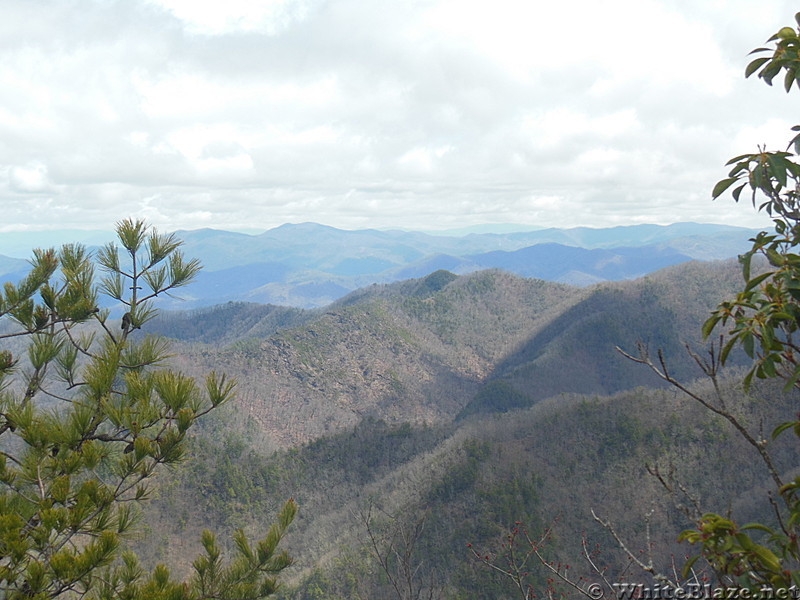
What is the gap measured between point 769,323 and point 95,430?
5440mm

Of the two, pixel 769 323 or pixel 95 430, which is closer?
pixel 769 323

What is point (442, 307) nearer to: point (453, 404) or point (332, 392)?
point (453, 404)

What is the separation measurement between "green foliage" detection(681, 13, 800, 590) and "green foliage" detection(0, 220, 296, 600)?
4.26 metres

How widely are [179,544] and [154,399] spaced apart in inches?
2019

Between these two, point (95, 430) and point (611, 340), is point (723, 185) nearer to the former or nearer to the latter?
point (95, 430)

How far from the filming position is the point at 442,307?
138875mm

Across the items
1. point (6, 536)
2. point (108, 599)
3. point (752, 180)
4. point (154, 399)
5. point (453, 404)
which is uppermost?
point (752, 180)

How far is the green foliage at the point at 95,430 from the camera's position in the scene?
4.62 metres

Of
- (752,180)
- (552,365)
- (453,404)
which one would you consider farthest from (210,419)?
(752,180)

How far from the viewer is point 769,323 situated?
2.78 m

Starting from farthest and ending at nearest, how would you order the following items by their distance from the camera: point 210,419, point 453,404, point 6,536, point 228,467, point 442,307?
1. point 442,307
2. point 453,404
3. point 210,419
4. point 228,467
5. point 6,536

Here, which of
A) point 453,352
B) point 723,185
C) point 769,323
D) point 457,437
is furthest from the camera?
point 453,352

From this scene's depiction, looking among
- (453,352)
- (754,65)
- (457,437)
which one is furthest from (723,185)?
(453,352)

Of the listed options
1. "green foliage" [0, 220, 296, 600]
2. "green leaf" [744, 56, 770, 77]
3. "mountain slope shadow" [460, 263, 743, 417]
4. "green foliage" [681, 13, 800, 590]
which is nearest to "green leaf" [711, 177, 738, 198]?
"green foliage" [681, 13, 800, 590]
